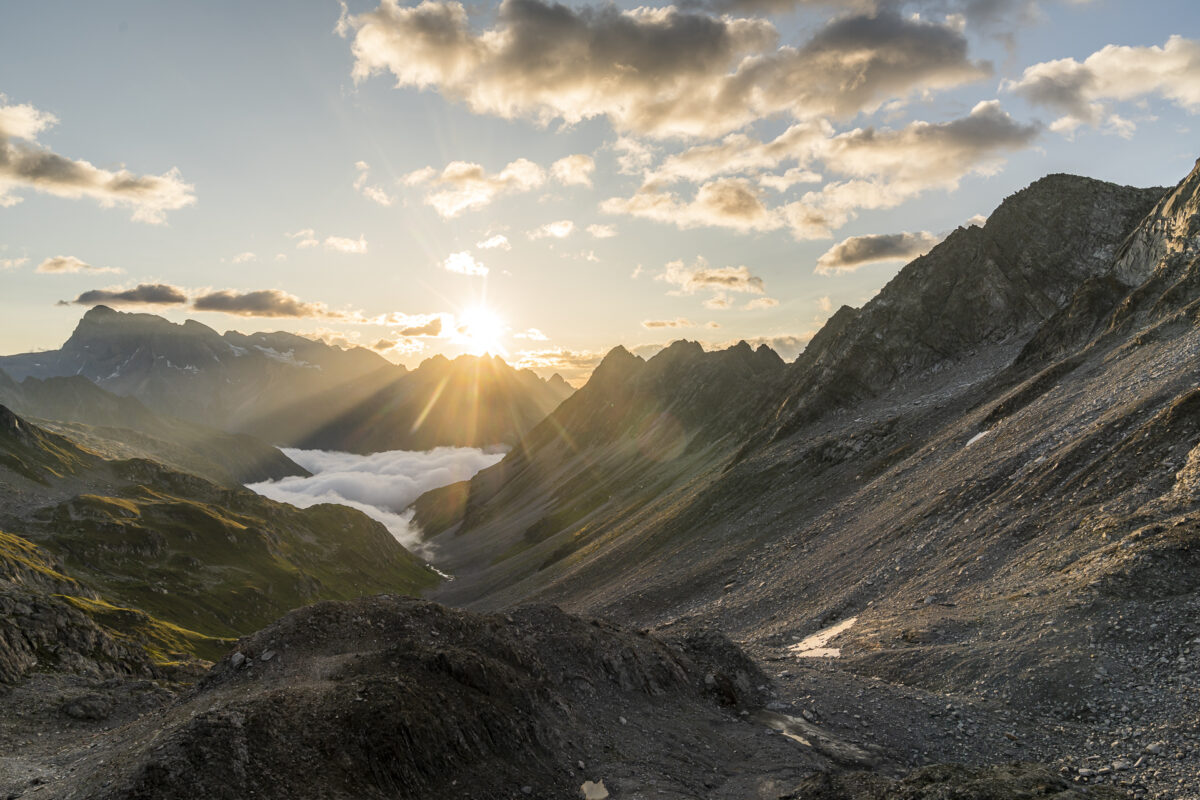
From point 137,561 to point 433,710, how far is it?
118m

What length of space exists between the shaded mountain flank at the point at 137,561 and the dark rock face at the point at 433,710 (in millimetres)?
27692

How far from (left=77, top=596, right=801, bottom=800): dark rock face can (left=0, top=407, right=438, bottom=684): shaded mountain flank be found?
90.9 ft

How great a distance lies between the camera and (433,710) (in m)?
25.7

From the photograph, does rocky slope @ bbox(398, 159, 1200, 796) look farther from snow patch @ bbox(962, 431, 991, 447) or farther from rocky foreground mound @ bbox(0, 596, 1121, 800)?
rocky foreground mound @ bbox(0, 596, 1121, 800)

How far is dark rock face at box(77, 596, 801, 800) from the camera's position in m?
21.4

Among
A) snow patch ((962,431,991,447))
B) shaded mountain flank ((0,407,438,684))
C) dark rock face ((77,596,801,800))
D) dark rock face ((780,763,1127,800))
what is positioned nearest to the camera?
dark rock face ((780,763,1127,800))

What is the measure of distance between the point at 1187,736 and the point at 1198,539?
15.4m

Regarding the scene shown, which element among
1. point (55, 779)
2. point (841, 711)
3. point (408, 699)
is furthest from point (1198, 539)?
point (55, 779)

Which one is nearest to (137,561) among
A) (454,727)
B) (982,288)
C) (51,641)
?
(51,641)

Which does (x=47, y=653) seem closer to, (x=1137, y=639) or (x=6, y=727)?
(x=6, y=727)

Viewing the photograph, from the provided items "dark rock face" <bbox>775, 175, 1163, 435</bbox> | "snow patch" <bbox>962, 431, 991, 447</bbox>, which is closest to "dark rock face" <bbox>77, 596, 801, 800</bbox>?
"snow patch" <bbox>962, 431, 991, 447</bbox>

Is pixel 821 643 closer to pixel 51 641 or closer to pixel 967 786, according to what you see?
pixel 967 786

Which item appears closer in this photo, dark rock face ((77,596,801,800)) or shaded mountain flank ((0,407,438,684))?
dark rock face ((77,596,801,800))

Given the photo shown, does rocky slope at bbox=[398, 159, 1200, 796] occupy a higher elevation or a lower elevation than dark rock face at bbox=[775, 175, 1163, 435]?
lower
